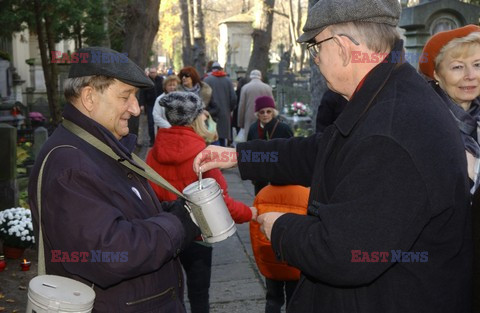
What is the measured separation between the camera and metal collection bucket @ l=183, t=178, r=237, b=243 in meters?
2.47

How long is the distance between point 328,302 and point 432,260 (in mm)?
384

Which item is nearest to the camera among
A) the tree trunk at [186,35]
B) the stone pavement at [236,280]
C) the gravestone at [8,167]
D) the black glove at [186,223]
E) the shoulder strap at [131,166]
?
the shoulder strap at [131,166]

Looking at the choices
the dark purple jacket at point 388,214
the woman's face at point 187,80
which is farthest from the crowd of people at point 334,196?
the woman's face at point 187,80

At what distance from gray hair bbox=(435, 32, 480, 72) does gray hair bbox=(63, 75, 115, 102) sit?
179 centimetres

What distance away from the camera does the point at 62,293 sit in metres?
2.07

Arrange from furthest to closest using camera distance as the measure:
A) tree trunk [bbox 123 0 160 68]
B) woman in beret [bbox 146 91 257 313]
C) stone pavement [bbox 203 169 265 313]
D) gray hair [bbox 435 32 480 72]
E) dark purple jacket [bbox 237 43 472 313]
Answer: tree trunk [bbox 123 0 160 68]
stone pavement [bbox 203 169 265 313]
woman in beret [bbox 146 91 257 313]
gray hair [bbox 435 32 480 72]
dark purple jacket [bbox 237 43 472 313]

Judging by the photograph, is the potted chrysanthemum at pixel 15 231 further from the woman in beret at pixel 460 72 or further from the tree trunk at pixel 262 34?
the tree trunk at pixel 262 34

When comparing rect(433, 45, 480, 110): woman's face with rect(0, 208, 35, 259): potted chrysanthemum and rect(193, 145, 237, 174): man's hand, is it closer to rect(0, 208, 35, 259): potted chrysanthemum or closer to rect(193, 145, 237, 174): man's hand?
rect(193, 145, 237, 174): man's hand

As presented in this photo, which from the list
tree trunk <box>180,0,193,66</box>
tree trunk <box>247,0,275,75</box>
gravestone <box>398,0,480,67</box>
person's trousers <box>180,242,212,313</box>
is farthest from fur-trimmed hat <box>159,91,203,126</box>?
tree trunk <box>180,0,193,66</box>

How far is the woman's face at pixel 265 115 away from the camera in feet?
23.4

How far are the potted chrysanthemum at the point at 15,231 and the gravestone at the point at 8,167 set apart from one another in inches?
17.6

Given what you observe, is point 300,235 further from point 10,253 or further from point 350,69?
point 10,253

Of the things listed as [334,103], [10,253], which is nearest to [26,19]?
[10,253]

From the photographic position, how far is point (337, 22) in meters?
2.08
